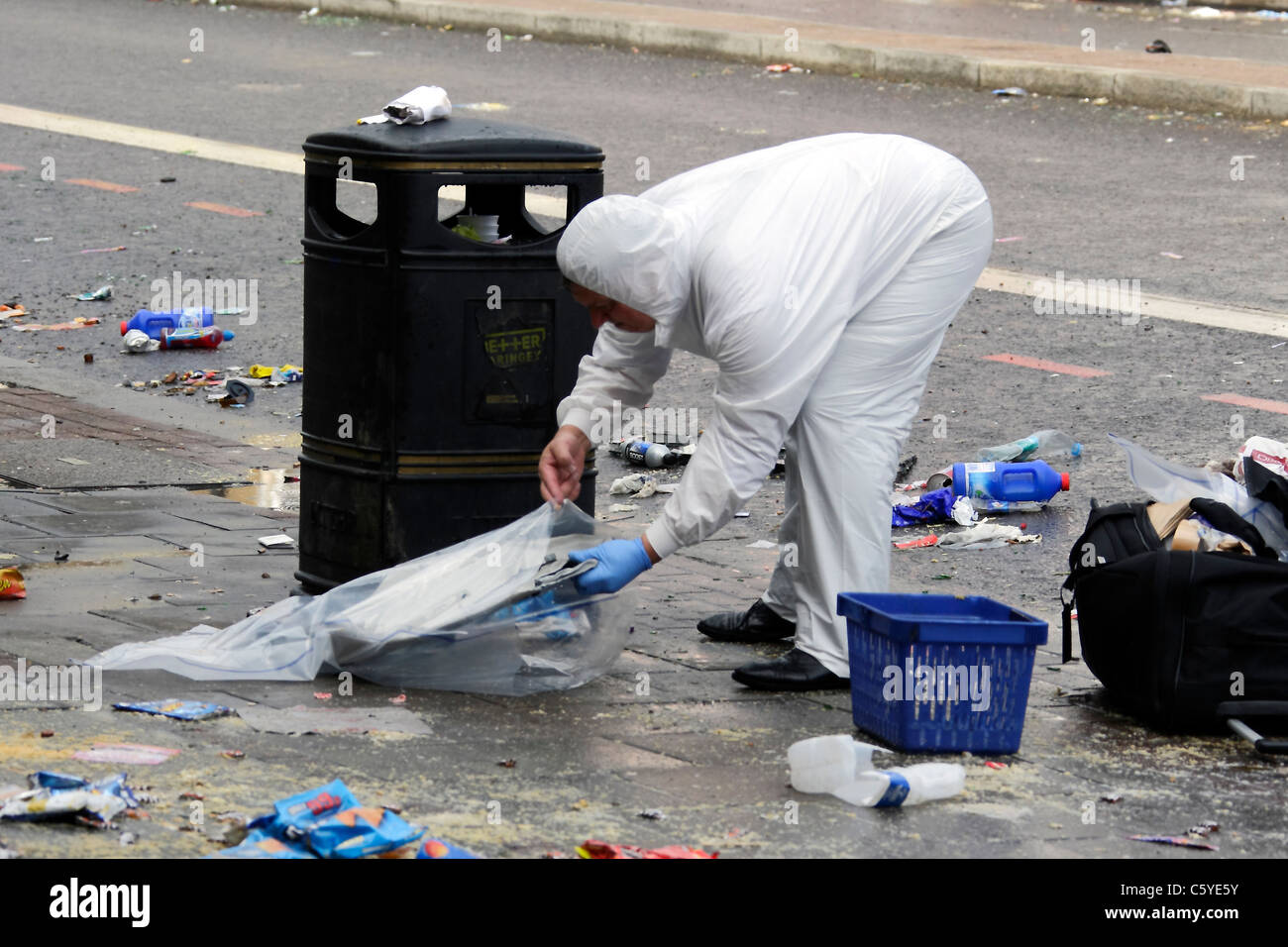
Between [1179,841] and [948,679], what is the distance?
618 mm

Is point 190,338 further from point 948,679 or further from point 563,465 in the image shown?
point 948,679

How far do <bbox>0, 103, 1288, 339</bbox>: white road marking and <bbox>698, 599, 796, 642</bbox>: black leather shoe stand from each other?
3.87 m

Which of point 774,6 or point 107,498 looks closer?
point 107,498

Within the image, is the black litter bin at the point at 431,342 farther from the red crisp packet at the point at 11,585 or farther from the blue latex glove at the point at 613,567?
the red crisp packet at the point at 11,585

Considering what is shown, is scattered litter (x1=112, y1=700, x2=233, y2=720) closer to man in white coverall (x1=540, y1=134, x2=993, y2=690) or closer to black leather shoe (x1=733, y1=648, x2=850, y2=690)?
man in white coverall (x1=540, y1=134, x2=993, y2=690)

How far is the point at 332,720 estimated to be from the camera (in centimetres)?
417

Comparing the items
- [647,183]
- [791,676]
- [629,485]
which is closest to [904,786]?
[791,676]

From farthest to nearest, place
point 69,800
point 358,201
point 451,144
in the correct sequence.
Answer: point 358,201, point 451,144, point 69,800

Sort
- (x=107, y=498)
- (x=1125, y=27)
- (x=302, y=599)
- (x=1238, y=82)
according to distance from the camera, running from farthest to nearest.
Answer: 1. (x=1125, y=27)
2. (x=1238, y=82)
3. (x=107, y=498)
4. (x=302, y=599)
